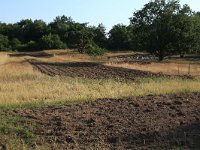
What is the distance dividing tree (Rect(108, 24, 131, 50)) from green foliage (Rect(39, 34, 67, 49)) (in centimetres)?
1299

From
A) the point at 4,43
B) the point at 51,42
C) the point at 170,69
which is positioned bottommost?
the point at 170,69

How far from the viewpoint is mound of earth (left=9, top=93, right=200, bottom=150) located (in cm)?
1063

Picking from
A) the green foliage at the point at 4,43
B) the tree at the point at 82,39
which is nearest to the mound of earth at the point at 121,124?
the tree at the point at 82,39

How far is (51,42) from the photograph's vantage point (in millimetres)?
132875

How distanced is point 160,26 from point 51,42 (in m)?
70.6

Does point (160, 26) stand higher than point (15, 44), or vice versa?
point (160, 26)

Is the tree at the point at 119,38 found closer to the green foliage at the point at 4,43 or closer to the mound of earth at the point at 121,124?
the green foliage at the point at 4,43

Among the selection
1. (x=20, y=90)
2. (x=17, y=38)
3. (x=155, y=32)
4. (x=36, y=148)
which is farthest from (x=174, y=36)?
(x=17, y=38)

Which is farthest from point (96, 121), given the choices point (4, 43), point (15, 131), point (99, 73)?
point (4, 43)

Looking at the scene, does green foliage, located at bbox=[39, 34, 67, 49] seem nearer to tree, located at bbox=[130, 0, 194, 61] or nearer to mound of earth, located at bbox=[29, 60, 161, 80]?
tree, located at bbox=[130, 0, 194, 61]

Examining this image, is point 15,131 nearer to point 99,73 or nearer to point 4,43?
Result: point 99,73

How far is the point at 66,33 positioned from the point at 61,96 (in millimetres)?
123148

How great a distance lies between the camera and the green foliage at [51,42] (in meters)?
133

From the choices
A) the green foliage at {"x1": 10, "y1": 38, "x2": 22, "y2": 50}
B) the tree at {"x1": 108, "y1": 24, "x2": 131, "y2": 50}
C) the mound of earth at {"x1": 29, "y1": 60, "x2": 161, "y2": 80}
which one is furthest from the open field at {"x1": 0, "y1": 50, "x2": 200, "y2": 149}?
the green foliage at {"x1": 10, "y1": 38, "x2": 22, "y2": 50}
